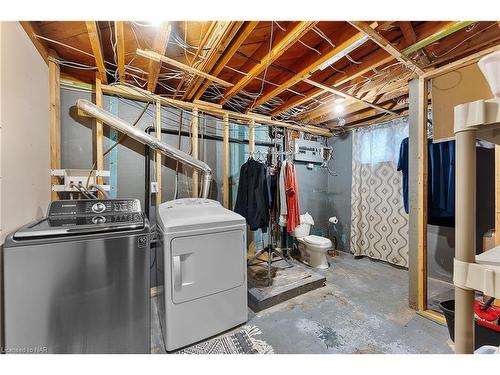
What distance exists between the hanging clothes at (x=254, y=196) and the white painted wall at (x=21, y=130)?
6.14 ft

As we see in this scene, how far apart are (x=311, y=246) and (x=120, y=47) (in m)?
3.15

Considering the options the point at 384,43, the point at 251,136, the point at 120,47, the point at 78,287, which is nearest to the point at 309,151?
the point at 251,136

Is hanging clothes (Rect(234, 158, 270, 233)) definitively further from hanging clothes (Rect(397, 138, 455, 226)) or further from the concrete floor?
hanging clothes (Rect(397, 138, 455, 226))

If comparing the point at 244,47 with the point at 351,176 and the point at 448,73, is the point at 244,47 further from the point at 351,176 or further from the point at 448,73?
the point at 351,176

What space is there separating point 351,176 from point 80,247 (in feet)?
12.9

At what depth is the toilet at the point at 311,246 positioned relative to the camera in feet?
10.2

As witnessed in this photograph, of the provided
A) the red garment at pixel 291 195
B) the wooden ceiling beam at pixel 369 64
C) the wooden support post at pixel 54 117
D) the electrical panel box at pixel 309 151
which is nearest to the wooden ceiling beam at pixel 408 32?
the wooden ceiling beam at pixel 369 64

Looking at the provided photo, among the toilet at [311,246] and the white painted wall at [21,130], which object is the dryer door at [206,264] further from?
the toilet at [311,246]

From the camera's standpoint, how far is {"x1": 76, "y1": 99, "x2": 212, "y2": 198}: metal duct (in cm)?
199

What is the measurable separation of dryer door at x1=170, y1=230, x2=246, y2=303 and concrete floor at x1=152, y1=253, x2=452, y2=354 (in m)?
0.50

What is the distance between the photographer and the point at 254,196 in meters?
2.63

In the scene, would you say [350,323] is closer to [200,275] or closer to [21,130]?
[200,275]
